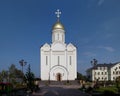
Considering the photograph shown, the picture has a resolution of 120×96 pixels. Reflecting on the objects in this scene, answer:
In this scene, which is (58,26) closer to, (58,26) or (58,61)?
(58,26)

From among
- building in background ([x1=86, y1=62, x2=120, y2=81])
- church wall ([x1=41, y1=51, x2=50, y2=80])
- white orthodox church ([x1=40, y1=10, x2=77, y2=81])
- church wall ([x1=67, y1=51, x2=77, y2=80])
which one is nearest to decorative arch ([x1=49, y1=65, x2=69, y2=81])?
white orthodox church ([x1=40, y1=10, x2=77, y2=81])

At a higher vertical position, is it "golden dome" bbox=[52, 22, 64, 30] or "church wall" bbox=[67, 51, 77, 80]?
"golden dome" bbox=[52, 22, 64, 30]

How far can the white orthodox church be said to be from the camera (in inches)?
2726

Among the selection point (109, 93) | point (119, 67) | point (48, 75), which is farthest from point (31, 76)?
point (119, 67)

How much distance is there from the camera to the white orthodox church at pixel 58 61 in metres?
69.2

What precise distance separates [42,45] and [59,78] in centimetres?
936

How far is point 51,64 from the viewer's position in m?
69.9

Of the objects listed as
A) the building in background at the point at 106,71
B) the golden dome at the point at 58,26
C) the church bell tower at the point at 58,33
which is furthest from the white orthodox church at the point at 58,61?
the building in background at the point at 106,71

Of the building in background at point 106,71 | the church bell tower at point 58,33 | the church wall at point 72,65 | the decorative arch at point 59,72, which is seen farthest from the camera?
the building in background at point 106,71

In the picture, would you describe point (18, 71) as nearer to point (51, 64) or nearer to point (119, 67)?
point (51, 64)

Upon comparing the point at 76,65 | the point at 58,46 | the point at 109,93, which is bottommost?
the point at 109,93

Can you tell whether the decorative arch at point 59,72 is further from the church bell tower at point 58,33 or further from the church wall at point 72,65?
the church bell tower at point 58,33

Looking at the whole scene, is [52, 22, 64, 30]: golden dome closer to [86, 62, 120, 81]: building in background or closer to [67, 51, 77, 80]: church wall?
[67, 51, 77, 80]: church wall

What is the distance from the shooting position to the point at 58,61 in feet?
229
